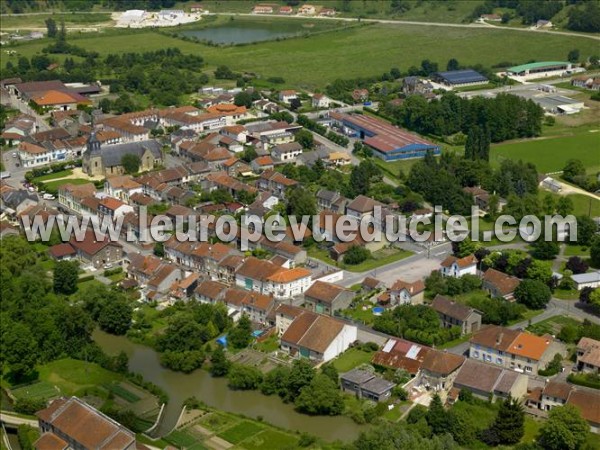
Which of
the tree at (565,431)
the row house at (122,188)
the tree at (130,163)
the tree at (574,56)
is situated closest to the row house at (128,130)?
the tree at (130,163)

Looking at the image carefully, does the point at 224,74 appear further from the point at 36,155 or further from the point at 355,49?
the point at 36,155

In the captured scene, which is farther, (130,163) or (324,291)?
(130,163)

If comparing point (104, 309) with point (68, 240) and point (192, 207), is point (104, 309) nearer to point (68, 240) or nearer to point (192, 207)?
point (68, 240)

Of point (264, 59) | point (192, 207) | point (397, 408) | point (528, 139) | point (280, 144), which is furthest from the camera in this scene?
point (264, 59)

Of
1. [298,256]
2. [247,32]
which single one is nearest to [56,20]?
[247,32]

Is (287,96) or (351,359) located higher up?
(287,96)

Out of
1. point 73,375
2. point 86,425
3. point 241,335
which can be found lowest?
point 73,375

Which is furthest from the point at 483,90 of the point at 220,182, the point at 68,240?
the point at 68,240
